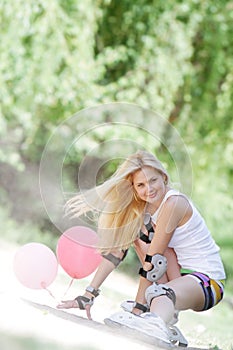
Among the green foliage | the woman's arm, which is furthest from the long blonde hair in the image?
the green foliage

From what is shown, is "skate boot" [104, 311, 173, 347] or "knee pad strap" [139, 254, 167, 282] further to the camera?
"knee pad strap" [139, 254, 167, 282]

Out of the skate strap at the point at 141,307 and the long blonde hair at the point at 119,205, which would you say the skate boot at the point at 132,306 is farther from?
the long blonde hair at the point at 119,205

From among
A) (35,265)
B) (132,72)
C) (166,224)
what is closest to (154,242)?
(166,224)

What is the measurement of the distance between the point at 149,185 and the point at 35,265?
603 mm

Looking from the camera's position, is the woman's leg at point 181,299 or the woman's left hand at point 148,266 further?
the woman's left hand at point 148,266

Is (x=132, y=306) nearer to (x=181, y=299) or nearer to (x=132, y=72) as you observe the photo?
(x=181, y=299)

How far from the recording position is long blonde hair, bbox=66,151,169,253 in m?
3.10

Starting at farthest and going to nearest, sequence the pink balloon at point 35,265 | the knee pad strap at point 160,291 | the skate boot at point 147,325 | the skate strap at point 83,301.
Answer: the pink balloon at point 35,265 → the skate strap at point 83,301 → the knee pad strap at point 160,291 → the skate boot at point 147,325

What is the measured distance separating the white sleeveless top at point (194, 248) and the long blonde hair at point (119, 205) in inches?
3.5

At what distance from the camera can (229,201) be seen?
7.16 metres

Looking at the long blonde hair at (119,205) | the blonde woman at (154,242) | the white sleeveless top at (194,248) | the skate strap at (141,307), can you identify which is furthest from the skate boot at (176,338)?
the long blonde hair at (119,205)

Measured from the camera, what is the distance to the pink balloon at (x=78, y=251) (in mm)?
3244

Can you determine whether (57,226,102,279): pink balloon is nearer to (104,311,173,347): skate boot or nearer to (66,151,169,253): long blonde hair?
(66,151,169,253): long blonde hair

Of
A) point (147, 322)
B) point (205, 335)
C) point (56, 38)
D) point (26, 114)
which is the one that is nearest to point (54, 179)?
point (147, 322)
